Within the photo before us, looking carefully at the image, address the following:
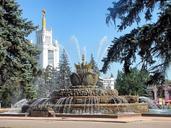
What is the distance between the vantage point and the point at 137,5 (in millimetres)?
5832

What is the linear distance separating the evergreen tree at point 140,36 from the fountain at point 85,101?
18.2 m

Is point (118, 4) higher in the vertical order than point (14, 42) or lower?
lower

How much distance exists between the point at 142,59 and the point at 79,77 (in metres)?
24.1

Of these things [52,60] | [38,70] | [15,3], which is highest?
[52,60]

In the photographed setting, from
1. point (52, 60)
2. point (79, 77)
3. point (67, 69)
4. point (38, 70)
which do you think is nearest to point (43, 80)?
point (67, 69)

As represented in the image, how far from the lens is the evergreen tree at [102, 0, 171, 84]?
5.81m

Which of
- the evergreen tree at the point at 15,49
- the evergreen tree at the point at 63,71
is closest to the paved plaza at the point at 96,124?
the evergreen tree at the point at 15,49

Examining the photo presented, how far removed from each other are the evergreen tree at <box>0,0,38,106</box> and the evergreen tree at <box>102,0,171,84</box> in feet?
45.0

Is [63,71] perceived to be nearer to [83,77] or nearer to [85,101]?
[83,77]

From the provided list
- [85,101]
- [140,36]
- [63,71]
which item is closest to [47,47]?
[63,71]

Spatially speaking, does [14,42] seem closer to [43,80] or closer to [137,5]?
[137,5]

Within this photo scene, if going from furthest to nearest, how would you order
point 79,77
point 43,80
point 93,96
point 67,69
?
point 43,80
point 67,69
point 79,77
point 93,96

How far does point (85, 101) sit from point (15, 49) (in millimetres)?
7834

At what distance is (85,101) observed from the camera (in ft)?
87.1
